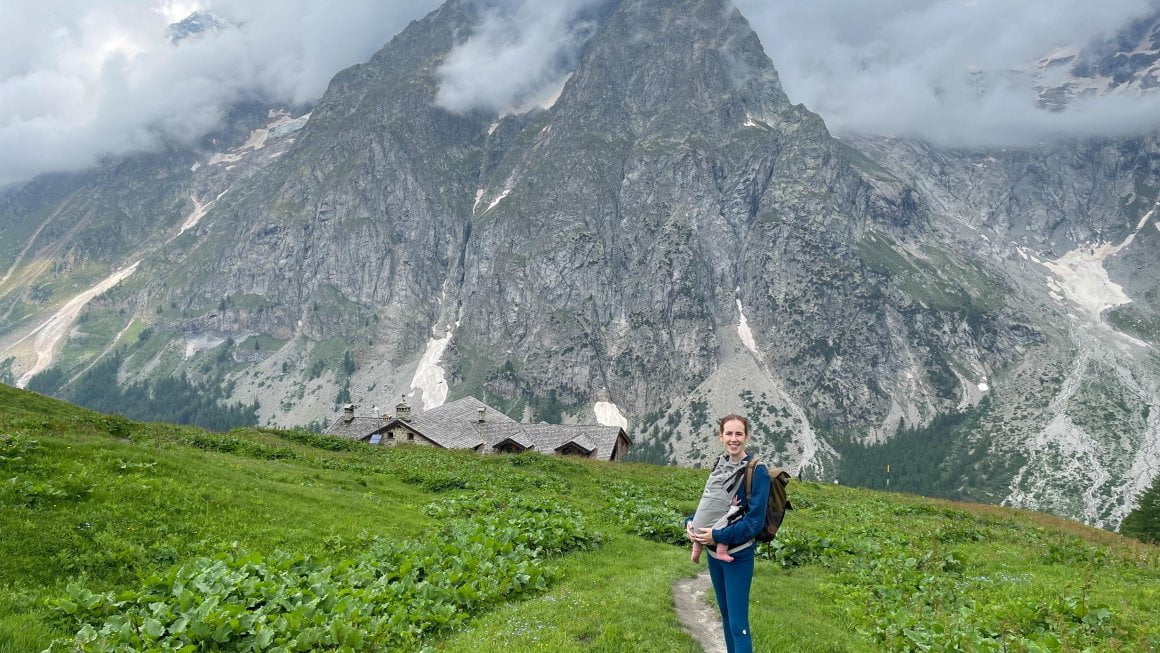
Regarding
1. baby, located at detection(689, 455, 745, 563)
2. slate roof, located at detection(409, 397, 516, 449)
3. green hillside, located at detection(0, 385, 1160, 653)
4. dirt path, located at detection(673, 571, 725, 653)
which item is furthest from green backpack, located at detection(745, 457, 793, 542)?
slate roof, located at detection(409, 397, 516, 449)

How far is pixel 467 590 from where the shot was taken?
42.8ft

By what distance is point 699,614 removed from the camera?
1373 centimetres

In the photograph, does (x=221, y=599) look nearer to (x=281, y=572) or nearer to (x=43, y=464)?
(x=281, y=572)

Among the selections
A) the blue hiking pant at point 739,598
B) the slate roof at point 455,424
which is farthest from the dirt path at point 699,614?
the slate roof at point 455,424

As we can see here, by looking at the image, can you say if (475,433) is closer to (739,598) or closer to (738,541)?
(739,598)

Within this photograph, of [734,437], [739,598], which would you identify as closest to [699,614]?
[739,598]

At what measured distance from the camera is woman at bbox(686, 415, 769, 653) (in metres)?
8.98

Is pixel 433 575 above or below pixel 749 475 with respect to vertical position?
below

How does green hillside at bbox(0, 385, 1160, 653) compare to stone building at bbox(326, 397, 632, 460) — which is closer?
green hillside at bbox(0, 385, 1160, 653)

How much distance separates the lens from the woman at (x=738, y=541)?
8.98 metres

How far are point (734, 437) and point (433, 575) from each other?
317 inches

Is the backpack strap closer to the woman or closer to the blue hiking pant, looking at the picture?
the woman

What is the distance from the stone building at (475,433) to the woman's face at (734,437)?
69292 mm

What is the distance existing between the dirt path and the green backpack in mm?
3683
